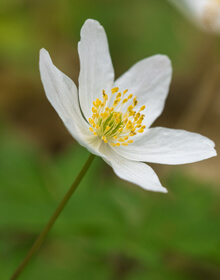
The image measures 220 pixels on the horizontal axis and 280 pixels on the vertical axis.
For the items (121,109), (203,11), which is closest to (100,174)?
(203,11)

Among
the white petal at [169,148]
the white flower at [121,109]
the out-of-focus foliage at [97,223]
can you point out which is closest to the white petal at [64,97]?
the white flower at [121,109]

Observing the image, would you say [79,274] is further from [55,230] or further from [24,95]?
[24,95]

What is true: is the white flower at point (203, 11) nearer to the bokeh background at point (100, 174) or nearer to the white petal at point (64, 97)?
the bokeh background at point (100, 174)

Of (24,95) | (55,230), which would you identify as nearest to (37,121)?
(24,95)

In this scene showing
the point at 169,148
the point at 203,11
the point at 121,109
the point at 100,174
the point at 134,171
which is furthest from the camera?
the point at 100,174

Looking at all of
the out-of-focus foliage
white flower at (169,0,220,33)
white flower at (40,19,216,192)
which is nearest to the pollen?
white flower at (40,19,216,192)

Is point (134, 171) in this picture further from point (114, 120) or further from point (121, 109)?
point (121, 109)

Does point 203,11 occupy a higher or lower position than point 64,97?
lower
